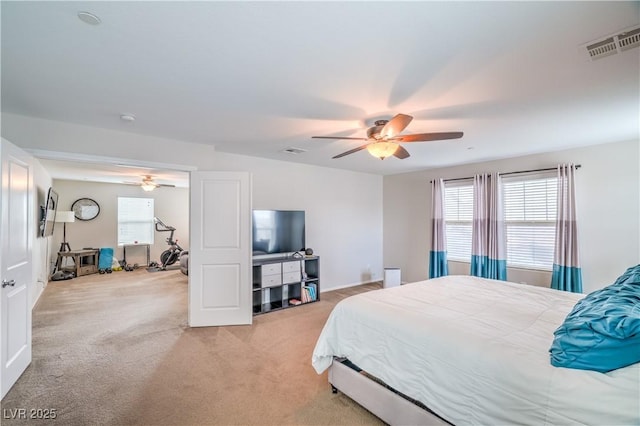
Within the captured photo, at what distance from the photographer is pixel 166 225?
882cm

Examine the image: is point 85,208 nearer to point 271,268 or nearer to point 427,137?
point 271,268

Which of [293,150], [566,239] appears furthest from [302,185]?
[566,239]

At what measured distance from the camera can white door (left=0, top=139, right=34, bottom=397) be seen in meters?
2.35

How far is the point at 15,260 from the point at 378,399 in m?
3.27

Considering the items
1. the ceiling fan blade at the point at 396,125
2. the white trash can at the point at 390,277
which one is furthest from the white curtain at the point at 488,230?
the ceiling fan blade at the point at 396,125

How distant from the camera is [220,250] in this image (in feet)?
13.0

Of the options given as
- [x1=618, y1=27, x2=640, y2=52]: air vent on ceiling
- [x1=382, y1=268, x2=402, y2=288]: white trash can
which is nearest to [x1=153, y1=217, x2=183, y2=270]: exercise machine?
[x1=382, y1=268, x2=402, y2=288]: white trash can

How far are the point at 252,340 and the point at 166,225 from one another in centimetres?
675

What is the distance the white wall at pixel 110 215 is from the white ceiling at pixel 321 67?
5.90m

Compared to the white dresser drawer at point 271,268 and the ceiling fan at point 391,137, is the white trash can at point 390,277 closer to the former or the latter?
the white dresser drawer at point 271,268

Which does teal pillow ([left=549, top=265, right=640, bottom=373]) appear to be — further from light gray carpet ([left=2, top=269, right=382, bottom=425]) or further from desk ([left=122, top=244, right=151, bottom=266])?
desk ([left=122, top=244, right=151, bottom=266])

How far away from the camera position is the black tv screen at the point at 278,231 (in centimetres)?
465

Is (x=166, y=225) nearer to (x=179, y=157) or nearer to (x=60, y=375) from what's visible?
(x=179, y=157)

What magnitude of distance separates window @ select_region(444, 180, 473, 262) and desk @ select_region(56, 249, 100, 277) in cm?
836
